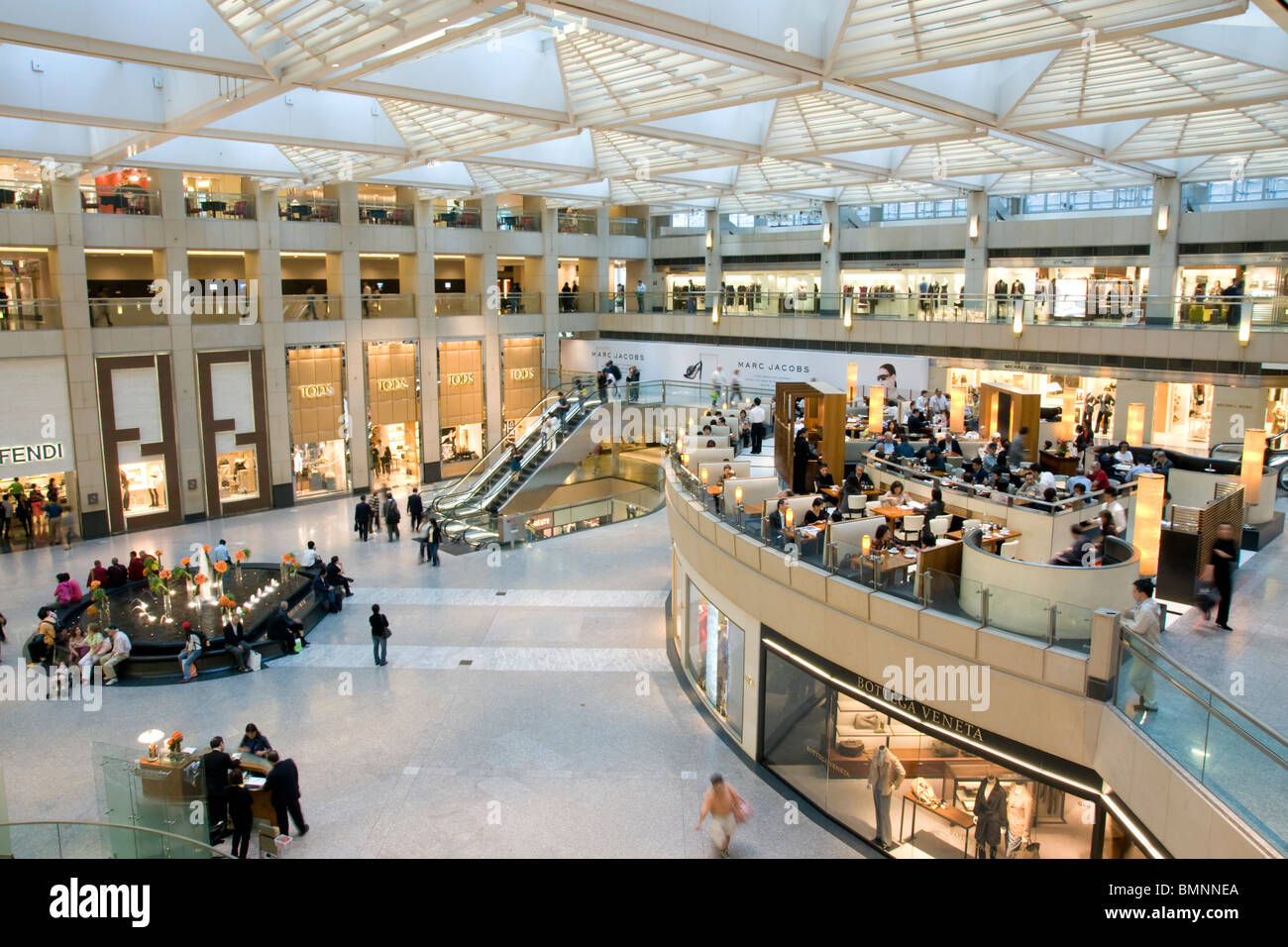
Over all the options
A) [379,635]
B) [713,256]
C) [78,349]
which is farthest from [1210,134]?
[78,349]

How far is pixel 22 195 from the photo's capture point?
24578 mm

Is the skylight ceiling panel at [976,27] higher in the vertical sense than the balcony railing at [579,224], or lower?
lower

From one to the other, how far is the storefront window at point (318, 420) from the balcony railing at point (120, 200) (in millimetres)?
5853

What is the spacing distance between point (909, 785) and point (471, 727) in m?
6.39

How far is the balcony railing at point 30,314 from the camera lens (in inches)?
951

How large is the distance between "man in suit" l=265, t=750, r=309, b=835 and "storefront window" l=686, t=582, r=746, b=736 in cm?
594

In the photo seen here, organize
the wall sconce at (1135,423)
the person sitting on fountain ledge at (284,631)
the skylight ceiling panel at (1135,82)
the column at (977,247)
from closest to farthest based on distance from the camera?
the skylight ceiling panel at (1135,82), the person sitting on fountain ledge at (284,631), the wall sconce at (1135,423), the column at (977,247)

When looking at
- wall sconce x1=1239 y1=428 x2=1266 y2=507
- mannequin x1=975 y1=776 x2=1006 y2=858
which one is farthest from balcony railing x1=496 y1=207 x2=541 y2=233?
mannequin x1=975 y1=776 x2=1006 y2=858

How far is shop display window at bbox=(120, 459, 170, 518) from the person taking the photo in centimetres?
2687

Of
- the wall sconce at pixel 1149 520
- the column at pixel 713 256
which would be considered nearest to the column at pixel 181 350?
the column at pixel 713 256

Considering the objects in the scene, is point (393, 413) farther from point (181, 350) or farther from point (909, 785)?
point (909, 785)

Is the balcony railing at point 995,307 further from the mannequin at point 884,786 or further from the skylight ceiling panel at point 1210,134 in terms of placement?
the mannequin at point 884,786

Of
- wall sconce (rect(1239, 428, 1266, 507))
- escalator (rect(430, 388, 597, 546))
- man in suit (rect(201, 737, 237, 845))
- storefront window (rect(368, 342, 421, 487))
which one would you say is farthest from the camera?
storefront window (rect(368, 342, 421, 487))

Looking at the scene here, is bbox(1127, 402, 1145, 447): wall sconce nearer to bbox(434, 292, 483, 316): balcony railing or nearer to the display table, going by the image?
the display table
